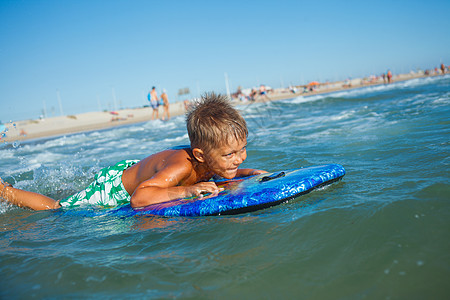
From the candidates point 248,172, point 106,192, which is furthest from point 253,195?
point 106,192

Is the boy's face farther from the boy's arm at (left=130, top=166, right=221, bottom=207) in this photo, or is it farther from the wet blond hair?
the boy's arm at (left=130, top=166, right=221, bottom=207)

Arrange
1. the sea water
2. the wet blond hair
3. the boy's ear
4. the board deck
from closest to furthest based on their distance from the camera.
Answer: the sea water, the board deck, the wet blond hair, the boy's ear

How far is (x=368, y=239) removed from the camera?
5.79ft

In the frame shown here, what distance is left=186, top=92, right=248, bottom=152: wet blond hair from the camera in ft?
8.73

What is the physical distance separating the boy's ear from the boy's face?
0.03 meters

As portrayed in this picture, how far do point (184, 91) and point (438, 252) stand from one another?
46.5 meters

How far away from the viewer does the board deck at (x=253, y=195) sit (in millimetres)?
2527

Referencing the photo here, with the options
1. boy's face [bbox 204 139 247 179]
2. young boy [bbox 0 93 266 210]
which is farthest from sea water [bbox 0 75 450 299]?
boy's face [bbox 204 139 247 179]

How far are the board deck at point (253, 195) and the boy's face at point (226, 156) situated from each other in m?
0.20

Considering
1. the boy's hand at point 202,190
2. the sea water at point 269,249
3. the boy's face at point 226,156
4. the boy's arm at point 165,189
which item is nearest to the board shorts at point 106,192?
the sea water at point 269,249

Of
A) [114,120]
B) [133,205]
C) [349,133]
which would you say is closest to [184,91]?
[114,120]

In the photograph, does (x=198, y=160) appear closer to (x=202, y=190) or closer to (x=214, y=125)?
(x=202, y=190)

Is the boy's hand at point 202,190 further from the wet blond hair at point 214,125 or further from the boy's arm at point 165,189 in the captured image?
the wet blond hair at point 214,125

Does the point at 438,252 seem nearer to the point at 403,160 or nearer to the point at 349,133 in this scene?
the point at 403,160
